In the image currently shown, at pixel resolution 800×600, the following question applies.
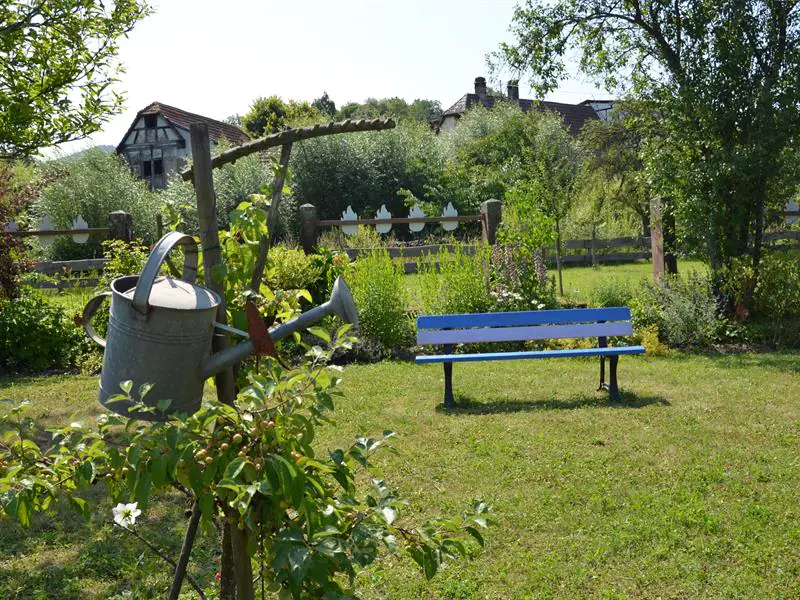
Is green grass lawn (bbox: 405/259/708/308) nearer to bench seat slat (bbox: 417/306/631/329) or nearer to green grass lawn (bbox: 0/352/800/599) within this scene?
bench seat slat (bbox: 417/306/631/329)

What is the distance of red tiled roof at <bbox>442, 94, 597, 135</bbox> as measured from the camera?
1538 inches

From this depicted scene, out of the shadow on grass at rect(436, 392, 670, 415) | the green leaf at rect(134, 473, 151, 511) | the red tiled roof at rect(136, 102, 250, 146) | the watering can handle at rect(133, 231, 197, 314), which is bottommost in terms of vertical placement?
the shadow on grass at rect(436, 392, 670, 415)

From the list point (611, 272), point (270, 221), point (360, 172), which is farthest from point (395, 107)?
point (270, 221)

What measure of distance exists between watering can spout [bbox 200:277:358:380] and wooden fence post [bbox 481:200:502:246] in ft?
26.7

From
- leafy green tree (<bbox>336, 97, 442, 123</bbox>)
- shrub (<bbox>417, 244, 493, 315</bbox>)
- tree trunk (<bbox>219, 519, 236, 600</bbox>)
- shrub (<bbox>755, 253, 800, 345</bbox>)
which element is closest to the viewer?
tree trunk (<bbox>219, 519, 236, 600</bbox>)

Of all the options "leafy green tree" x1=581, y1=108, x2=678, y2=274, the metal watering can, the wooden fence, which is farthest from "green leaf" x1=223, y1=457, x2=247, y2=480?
"leafy green tree" x1=581, y1=108, x2=678, y2=274

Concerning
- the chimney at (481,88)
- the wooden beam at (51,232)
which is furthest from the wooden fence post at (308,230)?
the chimney at (481,88)

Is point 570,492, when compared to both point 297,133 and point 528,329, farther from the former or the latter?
point 297,133

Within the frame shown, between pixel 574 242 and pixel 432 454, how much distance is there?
15.1 metres

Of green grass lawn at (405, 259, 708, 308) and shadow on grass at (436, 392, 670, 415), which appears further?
green grass lawn at (405, 259, 708, 308)

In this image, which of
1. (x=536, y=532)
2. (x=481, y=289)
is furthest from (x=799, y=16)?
(x=536, y=532)

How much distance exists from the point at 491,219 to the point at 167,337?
8397 mm

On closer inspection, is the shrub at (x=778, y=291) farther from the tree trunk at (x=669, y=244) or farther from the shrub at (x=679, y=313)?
the tree trunk at (x=669, y=244)

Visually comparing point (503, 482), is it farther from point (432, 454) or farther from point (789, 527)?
point (789, 527)
